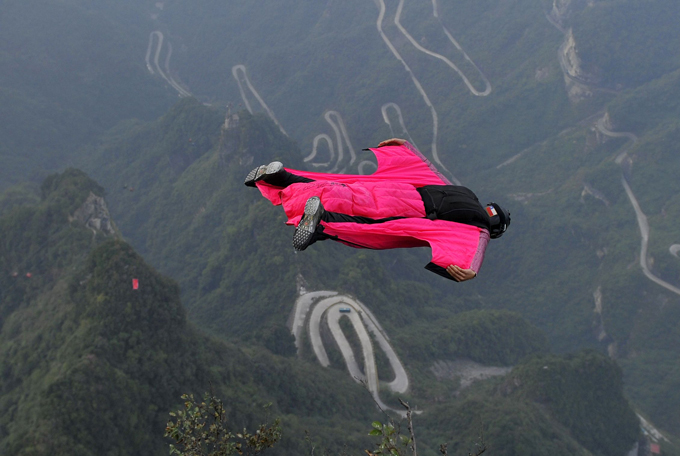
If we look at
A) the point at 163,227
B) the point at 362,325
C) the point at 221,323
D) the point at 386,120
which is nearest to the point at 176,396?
the point at 362,325

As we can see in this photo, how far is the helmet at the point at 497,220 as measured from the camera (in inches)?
673

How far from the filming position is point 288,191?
1720 cm

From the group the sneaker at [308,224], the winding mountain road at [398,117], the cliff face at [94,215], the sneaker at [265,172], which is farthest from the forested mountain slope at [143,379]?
the winding mountain road at [398,117]

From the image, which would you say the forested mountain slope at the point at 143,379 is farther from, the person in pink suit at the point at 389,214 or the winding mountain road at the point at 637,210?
the winding mountain road at the point at 637,210

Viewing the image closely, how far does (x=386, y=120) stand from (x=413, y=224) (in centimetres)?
13792

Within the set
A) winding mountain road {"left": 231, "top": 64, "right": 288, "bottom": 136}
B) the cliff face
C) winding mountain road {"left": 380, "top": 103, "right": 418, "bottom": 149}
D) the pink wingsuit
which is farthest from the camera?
winding mountain road {"left": 231, "top": 64, "right": 288, "bottom": 136}

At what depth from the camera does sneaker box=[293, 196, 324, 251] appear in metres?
14.0

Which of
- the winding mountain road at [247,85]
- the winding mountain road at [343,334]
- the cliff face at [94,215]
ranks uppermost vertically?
the winding mountain road at [247,85]

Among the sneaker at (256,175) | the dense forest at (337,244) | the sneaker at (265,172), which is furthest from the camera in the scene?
the dense forest at (337,244)

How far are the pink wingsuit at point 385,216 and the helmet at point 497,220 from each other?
95 cm

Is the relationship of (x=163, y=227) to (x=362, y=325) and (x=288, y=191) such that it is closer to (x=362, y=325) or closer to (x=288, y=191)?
(x=362, y=325)

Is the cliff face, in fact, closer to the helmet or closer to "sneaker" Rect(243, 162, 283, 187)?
"sneaker" Rect(243, 162, 283, 187)

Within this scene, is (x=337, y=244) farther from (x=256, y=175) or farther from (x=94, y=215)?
(x=256, y=175)

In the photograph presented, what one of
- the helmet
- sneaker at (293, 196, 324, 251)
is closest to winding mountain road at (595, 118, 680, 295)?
the helmet
